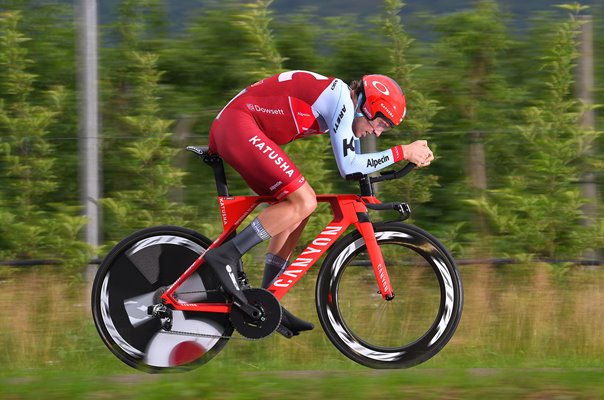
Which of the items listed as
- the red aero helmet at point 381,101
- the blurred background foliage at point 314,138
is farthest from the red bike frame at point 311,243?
the blurred background foliage at point 314,138

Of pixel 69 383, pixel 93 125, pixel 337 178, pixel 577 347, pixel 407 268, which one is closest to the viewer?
pixel 69 383

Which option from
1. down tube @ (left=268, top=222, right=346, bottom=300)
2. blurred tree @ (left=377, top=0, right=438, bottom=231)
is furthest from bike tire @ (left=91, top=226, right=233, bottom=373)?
blurred tree @ (left=377, top=0, right=438, bottom=231)

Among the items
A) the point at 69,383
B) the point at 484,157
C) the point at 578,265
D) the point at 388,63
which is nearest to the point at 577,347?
the point at 578,265

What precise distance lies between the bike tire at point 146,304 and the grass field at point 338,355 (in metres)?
0.18

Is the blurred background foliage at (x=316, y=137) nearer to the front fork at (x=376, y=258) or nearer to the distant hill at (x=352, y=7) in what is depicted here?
the distant hill at (x=352, y=7)

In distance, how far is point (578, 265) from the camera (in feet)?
31.0

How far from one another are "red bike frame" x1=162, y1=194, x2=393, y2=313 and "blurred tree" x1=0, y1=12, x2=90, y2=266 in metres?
2.76

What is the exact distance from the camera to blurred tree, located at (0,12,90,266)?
9.45 meters

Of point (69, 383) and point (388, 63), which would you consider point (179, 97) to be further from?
point (69, 383)

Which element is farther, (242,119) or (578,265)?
(578,265)

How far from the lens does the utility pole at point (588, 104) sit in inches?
376

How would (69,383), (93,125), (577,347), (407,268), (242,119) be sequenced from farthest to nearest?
1. (93,125)
2. (577,347)
3. (407,268)
4. (242,119)
5. (69,383)

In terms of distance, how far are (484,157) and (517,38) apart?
107 cm

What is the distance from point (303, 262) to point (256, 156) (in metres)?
0.67
